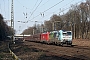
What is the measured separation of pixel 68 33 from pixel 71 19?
42.4 metres

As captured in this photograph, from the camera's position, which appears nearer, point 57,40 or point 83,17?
point 57,40

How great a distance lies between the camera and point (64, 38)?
42781mm

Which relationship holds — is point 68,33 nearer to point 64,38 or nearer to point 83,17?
point 64,38

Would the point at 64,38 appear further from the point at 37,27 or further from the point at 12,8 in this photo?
the point at 37,27

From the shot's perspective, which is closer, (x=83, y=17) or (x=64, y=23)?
(x=83, y=17)

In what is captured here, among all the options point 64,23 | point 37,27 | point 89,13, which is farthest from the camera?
point 37,27

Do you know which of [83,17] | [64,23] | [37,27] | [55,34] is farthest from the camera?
[37,27]

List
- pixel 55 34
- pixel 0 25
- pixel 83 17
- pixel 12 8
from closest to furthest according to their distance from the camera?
pixel 55 34 → pixel 12 8 → pixel 0 25 → pixel 83 17

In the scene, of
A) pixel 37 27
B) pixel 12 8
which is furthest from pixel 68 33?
pixel 37 27

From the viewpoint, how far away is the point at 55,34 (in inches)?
1825

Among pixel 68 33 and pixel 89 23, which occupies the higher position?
pixel 89 23

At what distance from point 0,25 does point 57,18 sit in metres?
37.2

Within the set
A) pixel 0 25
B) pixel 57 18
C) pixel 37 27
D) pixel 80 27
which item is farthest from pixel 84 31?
pixel 37 27

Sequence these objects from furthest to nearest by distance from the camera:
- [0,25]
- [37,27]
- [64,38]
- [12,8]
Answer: [37,27]
[0,25]
[12,8]
[64,38]
